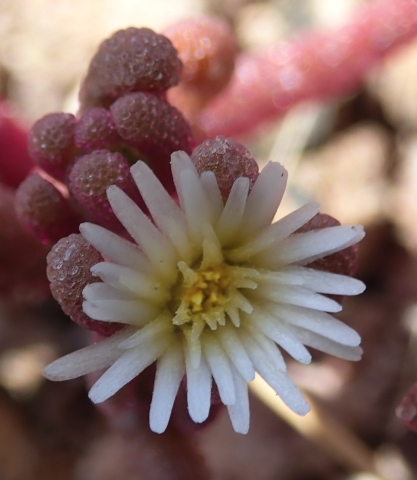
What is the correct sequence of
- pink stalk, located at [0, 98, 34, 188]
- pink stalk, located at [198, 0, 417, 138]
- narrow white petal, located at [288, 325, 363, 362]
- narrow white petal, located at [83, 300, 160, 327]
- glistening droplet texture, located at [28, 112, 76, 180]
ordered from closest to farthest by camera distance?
narrow white petal, located at [83, 300, 160, 327] → narrow white petal, located at [288, 325, 363, 362] → glistening droplet texture, located at [28, 112, 76, 180] → pink stalk, located at [0, 98, 34, 188] → pink stalk, located at [198, 0, 417, 138]

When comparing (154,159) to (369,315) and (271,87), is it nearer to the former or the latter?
(271,87)

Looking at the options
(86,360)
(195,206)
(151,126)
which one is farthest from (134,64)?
(86,360)

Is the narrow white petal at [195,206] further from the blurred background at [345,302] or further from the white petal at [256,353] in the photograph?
the blurred background at [345,302]

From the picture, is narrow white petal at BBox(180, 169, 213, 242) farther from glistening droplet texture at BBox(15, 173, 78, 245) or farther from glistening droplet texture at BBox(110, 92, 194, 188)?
glistening droplet texture at BBox(15, 173, 78, 245)

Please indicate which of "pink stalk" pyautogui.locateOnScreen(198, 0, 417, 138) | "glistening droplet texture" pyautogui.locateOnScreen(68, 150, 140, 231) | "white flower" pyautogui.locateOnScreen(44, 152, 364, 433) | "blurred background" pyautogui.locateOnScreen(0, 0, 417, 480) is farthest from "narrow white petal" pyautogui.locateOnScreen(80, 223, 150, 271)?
"pink stalk" pyautogui.locateOnScreen(198, 0, 417, 138)

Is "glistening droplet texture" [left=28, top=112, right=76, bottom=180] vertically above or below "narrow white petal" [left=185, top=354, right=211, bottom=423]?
above

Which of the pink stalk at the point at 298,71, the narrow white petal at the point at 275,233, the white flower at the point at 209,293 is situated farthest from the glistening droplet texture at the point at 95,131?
the pink stalk at the point at 298,71

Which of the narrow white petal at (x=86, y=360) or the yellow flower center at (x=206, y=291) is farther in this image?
the yellow flower center at (x=206, y=291)
